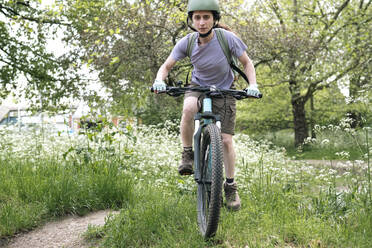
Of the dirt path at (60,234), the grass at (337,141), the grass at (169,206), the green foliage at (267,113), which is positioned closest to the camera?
the grass at (169,206)

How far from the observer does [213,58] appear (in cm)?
372

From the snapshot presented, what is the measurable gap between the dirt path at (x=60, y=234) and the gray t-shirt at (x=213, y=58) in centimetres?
175

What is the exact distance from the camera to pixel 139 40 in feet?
37.9

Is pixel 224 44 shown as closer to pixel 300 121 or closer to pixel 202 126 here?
pixel 202 126

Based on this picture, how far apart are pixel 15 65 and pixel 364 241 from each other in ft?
38.1

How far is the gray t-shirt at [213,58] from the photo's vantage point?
3727mm

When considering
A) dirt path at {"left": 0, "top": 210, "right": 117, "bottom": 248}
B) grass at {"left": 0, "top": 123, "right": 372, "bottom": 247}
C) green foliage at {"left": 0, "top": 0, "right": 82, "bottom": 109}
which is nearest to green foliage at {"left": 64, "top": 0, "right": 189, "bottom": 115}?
green foliage at {"left": 0, "top": 0, "right": 82, "bottom": 109}

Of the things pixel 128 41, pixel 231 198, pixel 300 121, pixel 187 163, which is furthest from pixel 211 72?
pixel 300 121

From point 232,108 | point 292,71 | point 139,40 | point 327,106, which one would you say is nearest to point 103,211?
point 232,108

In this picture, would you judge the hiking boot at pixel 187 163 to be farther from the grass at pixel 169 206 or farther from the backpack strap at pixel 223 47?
the backpack strap at pixel 223 47

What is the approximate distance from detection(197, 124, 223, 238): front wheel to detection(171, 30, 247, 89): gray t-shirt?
0.74 metres

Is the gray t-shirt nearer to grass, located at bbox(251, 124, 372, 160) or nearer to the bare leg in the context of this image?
the bare leg

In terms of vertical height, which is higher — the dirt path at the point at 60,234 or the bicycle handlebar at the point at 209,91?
the bicycle handlebar at the point at 209,91

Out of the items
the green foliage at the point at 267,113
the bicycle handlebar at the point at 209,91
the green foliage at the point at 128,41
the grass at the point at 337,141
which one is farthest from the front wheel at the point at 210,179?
the green foliage at the point at 267,113
